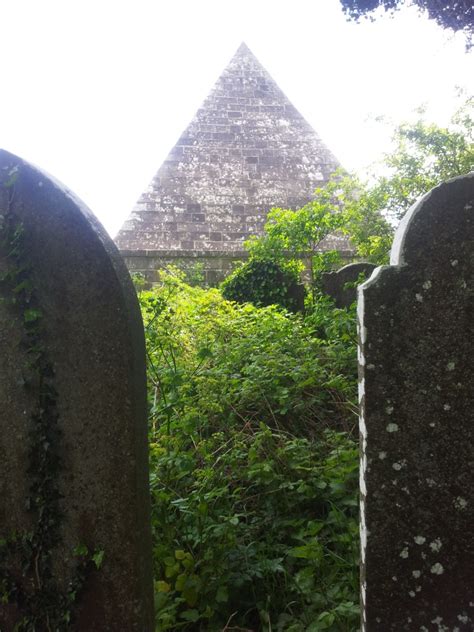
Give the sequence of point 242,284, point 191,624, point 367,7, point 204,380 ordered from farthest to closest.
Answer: point 242,284
point 367,7
point 204,380
point 191,624

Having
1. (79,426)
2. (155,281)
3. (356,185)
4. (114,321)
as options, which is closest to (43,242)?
(114,321)

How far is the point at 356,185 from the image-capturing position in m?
10.7

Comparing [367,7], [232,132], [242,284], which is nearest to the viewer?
[367,7]

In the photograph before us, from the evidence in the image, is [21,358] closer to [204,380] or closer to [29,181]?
[29,181]

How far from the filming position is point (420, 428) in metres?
1.93

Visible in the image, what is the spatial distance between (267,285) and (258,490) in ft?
18.0

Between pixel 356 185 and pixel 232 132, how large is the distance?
3.48 m

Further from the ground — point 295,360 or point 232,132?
point 232,132

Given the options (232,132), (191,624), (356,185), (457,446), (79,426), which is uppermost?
(232,132)

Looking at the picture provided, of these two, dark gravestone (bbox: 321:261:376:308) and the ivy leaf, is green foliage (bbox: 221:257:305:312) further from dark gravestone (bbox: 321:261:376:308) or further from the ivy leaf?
the ivy leaf

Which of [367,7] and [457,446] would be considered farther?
[367,7]

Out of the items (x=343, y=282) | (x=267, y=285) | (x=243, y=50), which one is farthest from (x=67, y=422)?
(x=243, y=50)

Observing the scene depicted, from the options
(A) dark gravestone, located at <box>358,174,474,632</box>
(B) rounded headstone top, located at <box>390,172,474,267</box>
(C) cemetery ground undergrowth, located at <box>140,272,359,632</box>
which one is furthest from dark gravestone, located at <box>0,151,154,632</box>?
(B) rounded headstone top, located at <box>390,172,474,267</box>

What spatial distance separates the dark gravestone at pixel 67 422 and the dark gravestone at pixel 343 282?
4989 mm
